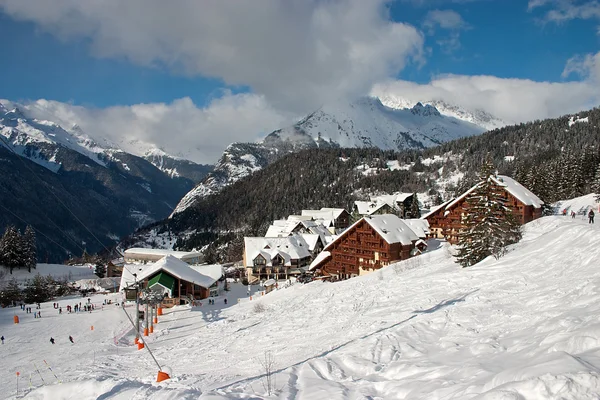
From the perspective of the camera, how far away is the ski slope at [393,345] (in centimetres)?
862

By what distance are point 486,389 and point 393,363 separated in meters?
4.30

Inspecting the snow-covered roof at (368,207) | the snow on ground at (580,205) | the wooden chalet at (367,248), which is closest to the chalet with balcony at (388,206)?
the snow-covered roof at (368,207)

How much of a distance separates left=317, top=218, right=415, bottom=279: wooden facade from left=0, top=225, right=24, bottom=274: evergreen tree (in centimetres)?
5909

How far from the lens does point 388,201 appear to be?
120438 mm

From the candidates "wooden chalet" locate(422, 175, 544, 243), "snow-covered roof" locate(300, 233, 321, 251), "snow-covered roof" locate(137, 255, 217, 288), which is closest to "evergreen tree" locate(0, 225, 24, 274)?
"snow-covered roof" locate(137, 255, 217, 288)

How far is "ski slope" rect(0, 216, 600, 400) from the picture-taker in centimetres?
862

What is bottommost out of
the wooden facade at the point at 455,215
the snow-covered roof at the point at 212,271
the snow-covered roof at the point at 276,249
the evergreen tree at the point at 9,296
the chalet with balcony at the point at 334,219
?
the evergreen tree at the point at 9,296

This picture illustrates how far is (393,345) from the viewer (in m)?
13.4

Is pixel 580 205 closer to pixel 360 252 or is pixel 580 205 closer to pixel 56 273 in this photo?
pixel 360 252

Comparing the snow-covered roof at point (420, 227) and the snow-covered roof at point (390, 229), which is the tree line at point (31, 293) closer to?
the snow-covered roof at point (390, 229)

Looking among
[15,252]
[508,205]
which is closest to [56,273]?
[15,252]

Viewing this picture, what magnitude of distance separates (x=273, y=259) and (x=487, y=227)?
4771cm

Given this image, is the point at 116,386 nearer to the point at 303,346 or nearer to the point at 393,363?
the point at 393,363

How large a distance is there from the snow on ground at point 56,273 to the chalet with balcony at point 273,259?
39535mm
